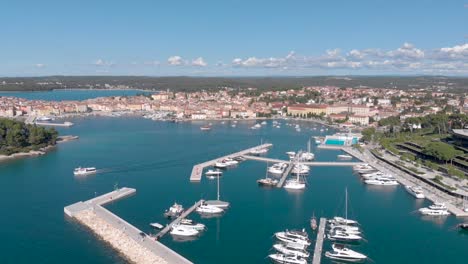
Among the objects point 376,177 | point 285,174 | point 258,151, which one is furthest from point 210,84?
point 376,177

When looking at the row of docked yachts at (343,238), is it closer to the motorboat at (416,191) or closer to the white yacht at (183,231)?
the white yacht at (183,231)

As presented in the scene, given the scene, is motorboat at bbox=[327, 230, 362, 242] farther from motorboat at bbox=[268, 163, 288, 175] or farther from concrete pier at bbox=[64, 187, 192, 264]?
motorboat at bbox=[268, 163, 288, 175]

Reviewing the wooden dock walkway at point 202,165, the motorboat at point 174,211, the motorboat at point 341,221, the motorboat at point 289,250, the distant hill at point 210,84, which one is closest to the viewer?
the motorboat at point 289,250

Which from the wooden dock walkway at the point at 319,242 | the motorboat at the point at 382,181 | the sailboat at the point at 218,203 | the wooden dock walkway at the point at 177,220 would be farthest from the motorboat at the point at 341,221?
the motorboat at the point at 382,181

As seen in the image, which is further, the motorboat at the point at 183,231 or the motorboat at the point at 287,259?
the motorboat at the point at 183,231

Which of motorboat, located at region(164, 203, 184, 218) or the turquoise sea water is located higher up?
motorboat, located at region(164, 203, 184, 218)

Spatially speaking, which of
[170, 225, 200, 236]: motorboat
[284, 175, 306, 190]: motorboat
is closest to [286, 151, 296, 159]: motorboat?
[284, 175, 306, 190]: motorboat
